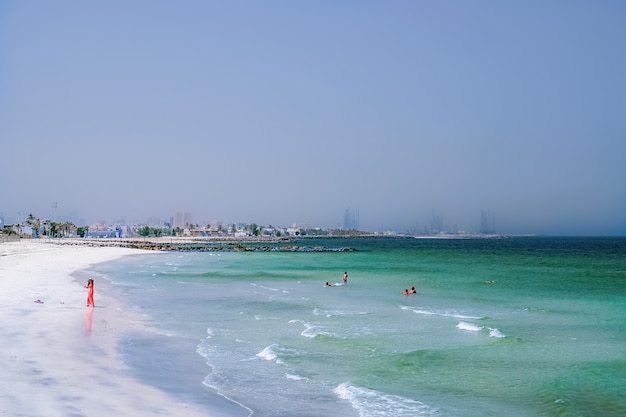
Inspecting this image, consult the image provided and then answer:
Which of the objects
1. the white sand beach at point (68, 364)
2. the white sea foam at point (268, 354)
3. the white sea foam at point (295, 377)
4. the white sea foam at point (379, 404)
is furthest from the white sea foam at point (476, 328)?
the white sand beach at point (68, 364)

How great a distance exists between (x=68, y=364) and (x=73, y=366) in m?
0.29

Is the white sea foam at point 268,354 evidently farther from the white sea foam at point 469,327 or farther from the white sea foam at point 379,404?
the white sea foam at point 469,327

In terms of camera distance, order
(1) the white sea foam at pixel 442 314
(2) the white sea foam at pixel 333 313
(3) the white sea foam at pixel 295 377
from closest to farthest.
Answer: (3) the white sea foam at pixel 295 377 → (1) the white sea foam at pixel 442 314 → (2) the white sea foam at pixel 333 313

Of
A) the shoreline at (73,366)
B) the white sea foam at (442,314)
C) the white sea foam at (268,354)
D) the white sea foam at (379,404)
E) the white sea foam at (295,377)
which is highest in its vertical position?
the shoreline at (73,366)

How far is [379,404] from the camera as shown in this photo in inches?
575

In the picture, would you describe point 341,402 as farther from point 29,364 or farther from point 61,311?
point 61,311

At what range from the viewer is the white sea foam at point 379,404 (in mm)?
13891

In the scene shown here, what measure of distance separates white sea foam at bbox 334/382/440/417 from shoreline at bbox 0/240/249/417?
10.9ft

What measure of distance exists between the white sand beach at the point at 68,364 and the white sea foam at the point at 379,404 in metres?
3.95

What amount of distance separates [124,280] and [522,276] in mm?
40449

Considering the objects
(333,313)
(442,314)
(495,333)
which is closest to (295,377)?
(495,333)

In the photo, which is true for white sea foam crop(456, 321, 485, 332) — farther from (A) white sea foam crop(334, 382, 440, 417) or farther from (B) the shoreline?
(B) the shoreline

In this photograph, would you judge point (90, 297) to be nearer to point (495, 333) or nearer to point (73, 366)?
point (73, 366)

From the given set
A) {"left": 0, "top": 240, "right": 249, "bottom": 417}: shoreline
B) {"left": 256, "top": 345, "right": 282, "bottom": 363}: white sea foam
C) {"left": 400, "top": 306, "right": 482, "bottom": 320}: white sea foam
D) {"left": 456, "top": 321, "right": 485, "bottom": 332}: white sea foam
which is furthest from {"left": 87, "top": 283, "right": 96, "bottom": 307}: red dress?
{"left": 456, "top": 321, "right": 485, "bottom": 332}: white sea foam
